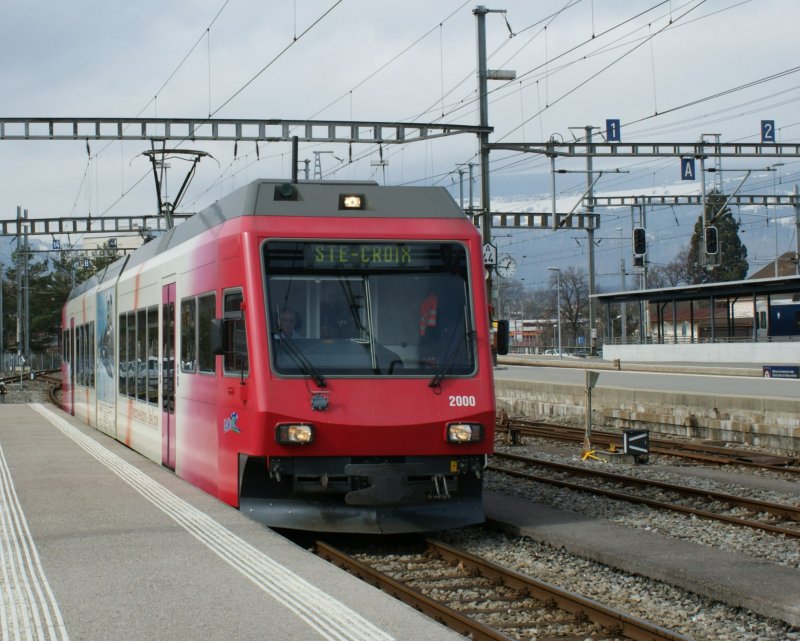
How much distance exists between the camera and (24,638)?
5680 millimetres

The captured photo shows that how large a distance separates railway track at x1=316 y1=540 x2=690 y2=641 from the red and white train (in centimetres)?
39

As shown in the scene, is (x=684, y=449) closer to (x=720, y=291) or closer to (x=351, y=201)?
(x=351, y=201)

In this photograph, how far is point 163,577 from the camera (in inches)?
283

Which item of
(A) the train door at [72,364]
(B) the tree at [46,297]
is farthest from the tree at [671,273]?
(A) the train door at [72,364]

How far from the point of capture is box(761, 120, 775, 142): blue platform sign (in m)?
33.8

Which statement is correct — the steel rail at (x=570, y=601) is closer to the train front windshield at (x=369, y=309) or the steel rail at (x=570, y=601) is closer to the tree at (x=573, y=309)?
the train front windshield at (x=369, y=309)

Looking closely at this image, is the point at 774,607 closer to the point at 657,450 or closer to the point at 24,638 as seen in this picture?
the point at 24,638

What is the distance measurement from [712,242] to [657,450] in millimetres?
20476

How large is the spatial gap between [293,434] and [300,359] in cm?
65

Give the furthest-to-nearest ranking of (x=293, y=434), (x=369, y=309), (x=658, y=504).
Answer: (x=658, y=504) < (x=369, y=309) < (x=293, y=434)

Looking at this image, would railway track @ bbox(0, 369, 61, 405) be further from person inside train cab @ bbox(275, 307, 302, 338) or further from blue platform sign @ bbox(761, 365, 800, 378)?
person inside train cab @ bbox(275, 307, 302, 338)

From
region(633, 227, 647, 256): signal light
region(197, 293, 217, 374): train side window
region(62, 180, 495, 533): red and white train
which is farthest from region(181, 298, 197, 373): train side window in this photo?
region(633, 227, 647, 256): signal light

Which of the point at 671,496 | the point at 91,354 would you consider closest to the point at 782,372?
the point at 671,496

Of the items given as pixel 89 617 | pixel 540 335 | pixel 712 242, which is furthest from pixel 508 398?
pixel 540 335
